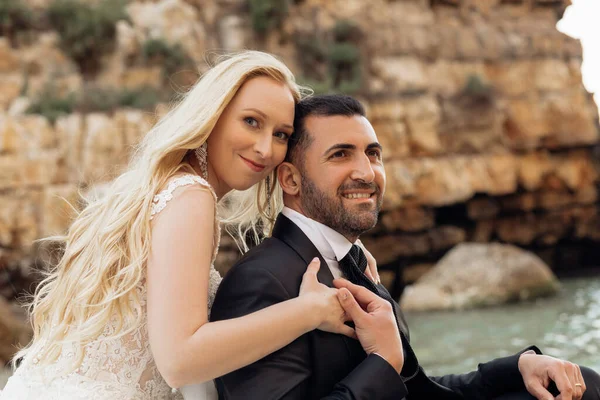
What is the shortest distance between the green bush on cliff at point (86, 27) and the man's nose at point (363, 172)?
17708mm

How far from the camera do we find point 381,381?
89.4 inches

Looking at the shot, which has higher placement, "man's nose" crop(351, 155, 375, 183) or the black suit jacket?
"man's nose" crop(351, 155, 375, 183)

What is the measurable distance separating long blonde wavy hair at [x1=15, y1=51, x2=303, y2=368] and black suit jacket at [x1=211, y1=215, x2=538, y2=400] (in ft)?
1.28

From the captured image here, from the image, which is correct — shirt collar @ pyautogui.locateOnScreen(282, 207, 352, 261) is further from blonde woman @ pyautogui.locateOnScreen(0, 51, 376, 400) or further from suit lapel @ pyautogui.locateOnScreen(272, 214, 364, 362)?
blonde woman @ pyautogui.locateOnScreen(0, 51, 376, 400)

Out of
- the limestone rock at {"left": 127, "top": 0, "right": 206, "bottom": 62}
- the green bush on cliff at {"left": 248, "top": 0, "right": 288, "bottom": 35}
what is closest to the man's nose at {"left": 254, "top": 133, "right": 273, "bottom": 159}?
the limestone rock at {"left": 127, "top": 0, "right": 206, "bottom": 62}

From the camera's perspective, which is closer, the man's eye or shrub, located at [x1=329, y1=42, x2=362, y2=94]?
the man's eye

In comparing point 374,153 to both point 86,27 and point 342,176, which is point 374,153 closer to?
point 342,176

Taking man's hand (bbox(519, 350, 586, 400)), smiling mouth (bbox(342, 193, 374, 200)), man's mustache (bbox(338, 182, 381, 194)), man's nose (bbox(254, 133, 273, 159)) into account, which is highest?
man's nose (bbox(254, 133, 273, 159))

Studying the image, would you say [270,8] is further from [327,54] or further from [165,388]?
[165,388]

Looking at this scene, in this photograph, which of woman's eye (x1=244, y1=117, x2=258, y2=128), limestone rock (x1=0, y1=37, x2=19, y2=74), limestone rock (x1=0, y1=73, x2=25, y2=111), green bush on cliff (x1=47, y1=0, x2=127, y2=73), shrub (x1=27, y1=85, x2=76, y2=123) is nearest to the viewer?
woman's eye (x1=244, y1=117, x2=258, y2=128)

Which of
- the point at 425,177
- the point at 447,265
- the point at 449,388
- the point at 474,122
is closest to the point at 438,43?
the point at 474,122

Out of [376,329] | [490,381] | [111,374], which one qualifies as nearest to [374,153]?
[376,329]

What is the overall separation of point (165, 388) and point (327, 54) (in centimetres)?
1932

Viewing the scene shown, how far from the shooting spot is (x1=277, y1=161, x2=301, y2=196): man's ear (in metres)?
2.80
